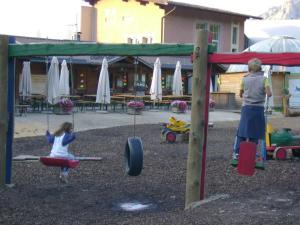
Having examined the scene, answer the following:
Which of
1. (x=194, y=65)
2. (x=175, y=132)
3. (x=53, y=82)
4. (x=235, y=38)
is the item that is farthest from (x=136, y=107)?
(x=235, y=38)

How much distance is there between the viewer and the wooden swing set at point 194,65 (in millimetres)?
7457

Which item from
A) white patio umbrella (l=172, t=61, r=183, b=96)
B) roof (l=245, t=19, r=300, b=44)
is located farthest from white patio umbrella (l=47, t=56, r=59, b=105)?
roof (l=245, t=19, r=300, b=44)

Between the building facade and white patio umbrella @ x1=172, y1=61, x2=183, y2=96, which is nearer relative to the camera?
white patio umbrella @ x1=172, y1=61, x2=183, y2=96

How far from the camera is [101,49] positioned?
27.0 ft

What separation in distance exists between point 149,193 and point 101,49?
246 centimetres

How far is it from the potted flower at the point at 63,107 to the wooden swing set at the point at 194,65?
1528 centimetres

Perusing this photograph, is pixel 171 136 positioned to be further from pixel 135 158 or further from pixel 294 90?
pixel 294 90

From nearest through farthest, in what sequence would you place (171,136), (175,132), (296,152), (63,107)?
(296,152) → (171,136) → (175,132) → (63,107)

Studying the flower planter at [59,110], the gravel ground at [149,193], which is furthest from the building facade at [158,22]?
the gravel ground at [149,193]

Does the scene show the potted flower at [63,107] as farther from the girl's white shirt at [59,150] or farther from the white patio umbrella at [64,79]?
the girl's white shirt at [59,150]

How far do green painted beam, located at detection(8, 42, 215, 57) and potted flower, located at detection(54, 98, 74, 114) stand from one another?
1540 centimetres

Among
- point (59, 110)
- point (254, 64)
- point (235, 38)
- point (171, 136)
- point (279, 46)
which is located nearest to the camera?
point (254, 64)

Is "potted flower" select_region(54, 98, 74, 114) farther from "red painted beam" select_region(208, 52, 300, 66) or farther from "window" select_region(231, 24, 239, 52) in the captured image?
"window" select_region(231, 24, 239, 52)

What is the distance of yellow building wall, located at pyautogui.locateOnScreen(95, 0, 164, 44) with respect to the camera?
127 feet
